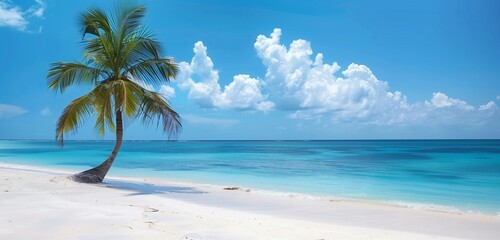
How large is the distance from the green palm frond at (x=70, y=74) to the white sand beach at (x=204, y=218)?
3.15 m

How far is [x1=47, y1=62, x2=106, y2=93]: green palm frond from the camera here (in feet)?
36.7

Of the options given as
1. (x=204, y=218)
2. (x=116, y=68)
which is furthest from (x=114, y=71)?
(x=204, y=218)

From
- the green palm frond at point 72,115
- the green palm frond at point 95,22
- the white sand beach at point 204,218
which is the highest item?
the green palm frond at point 95,22

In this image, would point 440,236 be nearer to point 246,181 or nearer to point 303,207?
point 303,207

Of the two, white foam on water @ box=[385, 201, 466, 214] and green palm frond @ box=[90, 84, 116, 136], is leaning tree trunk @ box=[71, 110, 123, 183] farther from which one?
white foam on water @ box=[385, 201, 466, 214]

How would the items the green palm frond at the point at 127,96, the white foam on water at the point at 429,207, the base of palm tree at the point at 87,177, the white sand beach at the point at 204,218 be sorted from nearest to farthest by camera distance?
the white sand beach at the point at 204,218
the white foam on water at the point at 429,207
the green palm frond at the point at 127,96
the base of palm tree at the point at 87,177

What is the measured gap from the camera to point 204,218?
604 cm

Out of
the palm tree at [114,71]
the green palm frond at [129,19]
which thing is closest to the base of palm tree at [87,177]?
the palm tree at [114,71]

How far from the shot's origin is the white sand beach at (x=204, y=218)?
4.82 m

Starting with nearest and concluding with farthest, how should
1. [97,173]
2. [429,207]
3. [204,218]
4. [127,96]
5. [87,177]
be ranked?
[204,218]
[429,207]
[127,96]
[87,177]
[97,173]

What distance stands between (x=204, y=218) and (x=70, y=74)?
7.62m

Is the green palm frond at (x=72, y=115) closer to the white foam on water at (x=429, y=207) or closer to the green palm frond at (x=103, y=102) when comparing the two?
the green palm frond at (x=103, y=102)

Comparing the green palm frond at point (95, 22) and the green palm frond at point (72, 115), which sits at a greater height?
the green palm frond at point (95, 22)

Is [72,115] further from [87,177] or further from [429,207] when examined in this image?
[429,207]
